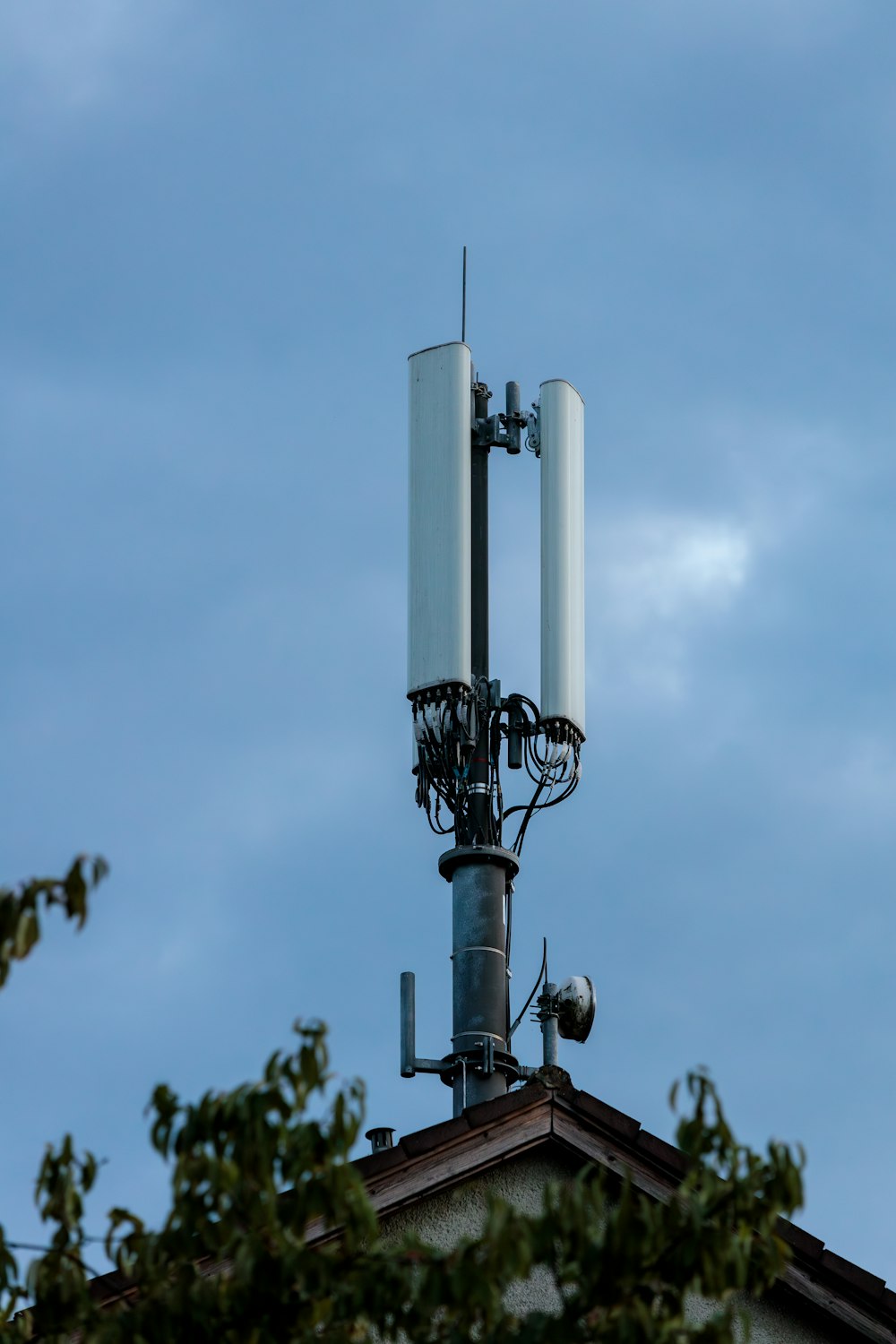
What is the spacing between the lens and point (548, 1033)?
1973cm

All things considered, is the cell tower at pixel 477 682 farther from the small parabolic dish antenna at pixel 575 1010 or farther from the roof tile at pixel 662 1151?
the roof tile at pixel 662 1151

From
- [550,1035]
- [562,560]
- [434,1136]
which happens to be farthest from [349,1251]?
[562,560]

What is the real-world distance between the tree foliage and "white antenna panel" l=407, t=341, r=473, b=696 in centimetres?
1228

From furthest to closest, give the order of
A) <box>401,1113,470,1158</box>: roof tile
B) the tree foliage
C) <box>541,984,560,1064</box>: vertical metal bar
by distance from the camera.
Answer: <box>541,984,560,1064</box>: vertical metal bar, <box>401,1113,470,1158</box>: roof tile, the tree foliage

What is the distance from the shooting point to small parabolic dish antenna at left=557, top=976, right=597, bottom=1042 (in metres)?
20.2

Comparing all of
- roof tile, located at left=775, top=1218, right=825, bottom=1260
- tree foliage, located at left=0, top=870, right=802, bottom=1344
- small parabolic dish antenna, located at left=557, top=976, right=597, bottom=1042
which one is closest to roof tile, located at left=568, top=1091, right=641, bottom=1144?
roof tile, located at left=775, top=1218, right=825, bottom=1260

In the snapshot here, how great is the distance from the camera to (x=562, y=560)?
21.7 m

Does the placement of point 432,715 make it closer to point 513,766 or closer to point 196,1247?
point 513,766

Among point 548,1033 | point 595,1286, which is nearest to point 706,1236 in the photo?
point 595,1286

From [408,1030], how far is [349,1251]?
1144 centimetres

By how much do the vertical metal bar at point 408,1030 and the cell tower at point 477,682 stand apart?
11 millimetres

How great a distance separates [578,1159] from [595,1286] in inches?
207

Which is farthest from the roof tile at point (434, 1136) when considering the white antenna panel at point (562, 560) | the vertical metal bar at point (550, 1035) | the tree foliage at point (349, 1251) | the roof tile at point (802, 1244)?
the white antenna panel at point (562, 560)

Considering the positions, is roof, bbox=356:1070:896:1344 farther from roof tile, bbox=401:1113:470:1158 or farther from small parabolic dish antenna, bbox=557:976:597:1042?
small parabolic dish antenna, bbox=557:976:597:1042
